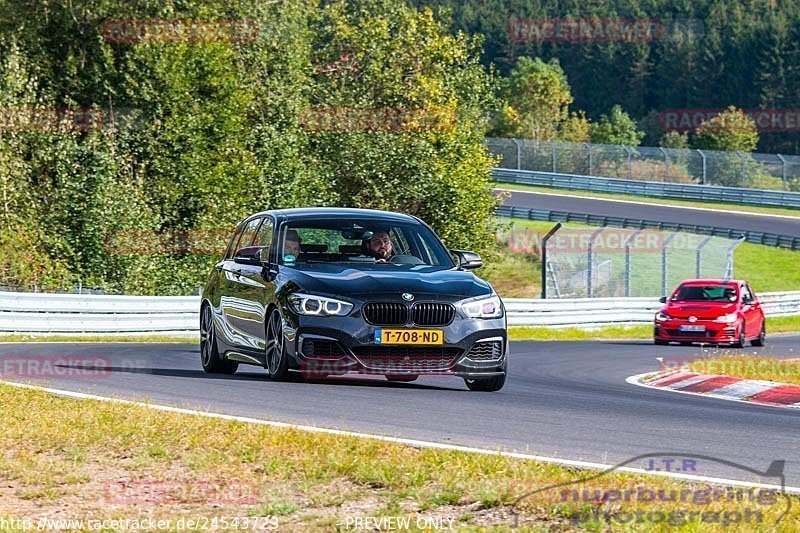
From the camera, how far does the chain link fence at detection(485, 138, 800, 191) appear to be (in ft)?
212

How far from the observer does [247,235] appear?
13.9 m

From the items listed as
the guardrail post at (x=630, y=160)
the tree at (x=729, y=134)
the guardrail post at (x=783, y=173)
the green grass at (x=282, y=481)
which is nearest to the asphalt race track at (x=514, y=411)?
the green grass at (x=282, y=481)

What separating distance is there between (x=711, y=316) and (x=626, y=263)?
1040 cm

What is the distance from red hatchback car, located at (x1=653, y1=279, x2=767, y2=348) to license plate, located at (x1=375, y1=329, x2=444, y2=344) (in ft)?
51.6

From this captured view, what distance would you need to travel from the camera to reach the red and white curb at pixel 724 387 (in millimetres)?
13867

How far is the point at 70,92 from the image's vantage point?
4069 cm

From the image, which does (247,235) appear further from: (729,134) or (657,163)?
(729,134)

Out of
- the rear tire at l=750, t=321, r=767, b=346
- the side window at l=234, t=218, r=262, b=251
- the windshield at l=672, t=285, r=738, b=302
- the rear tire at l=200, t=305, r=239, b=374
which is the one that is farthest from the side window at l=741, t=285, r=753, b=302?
the rear tire at l=200, t=305, r=239, b=374

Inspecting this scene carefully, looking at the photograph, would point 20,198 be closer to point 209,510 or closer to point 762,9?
point 209,510

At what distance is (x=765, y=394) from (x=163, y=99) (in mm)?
29246

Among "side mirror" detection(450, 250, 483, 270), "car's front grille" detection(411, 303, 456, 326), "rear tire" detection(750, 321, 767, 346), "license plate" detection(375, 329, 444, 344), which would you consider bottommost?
"rear tire" detection(750, 321, 767, 346)

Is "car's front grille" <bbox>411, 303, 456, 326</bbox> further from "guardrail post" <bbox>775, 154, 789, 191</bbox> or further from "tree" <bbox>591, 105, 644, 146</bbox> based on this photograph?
"tree" <bbox>591, 105, 644, 146</bbox>

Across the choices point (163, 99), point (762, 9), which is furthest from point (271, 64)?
point (762, 9)

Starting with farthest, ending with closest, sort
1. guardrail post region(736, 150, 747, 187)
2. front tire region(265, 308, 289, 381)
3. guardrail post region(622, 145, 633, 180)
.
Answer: guardrail post region(622, 145, 633, 180)
guardrail post region(736, 150, 747, 187)
front tire region(265, 308, 289, 381)
